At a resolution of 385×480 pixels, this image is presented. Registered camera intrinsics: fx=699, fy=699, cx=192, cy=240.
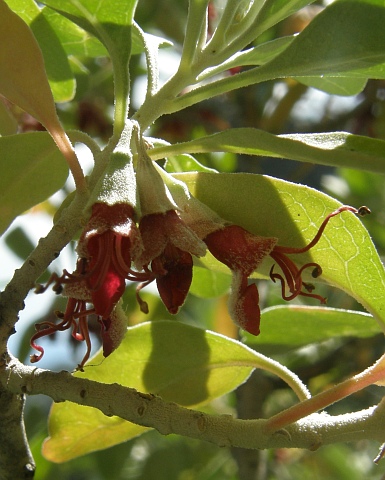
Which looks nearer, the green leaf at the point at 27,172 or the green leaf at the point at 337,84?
the green leaf at the point at 27,172

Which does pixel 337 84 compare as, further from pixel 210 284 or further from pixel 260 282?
pixel 260 282

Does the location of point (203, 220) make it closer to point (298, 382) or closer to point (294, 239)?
point (294, 239)

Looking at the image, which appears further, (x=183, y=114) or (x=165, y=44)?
(x=183, y=114)

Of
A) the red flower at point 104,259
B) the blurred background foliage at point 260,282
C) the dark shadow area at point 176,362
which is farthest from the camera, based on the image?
the blurred background foliage at point 260,282

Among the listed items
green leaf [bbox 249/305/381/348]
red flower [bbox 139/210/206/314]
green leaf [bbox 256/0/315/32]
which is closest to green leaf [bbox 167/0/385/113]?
green leaf [bbox 256/0/315/32]

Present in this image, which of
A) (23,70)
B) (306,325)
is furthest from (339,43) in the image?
(306,325)

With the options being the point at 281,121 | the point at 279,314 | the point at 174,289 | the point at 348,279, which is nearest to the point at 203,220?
the point at 174,289

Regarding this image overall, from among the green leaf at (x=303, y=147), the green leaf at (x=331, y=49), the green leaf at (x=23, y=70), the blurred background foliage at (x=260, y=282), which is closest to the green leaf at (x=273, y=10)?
the green leaf at (x=331, y=49)

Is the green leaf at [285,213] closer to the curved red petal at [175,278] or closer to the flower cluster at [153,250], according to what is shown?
the flower cluster at [153,250]
